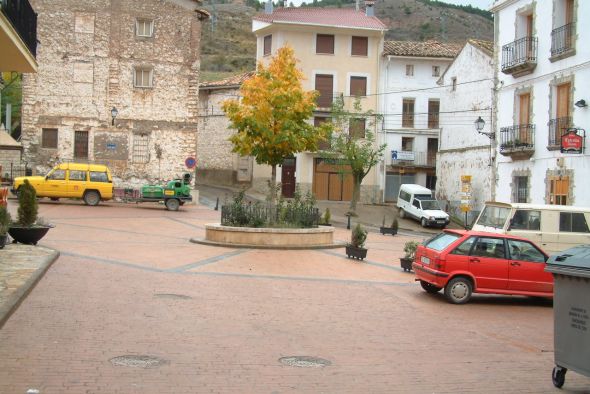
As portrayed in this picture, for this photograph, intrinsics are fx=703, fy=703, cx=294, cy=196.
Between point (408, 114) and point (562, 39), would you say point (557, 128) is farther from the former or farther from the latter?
point (408, 114)

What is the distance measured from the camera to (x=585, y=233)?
61.8ft

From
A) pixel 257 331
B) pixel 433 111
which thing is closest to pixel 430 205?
pixel 433 111

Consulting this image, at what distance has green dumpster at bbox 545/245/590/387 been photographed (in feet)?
23.3

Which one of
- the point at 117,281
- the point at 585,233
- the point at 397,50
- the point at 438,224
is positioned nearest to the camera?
the point at 117,281

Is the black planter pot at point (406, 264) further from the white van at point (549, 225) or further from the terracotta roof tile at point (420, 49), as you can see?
the terracotta roof tile at point (420, 49)

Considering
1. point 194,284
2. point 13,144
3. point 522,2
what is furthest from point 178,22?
point 194,284

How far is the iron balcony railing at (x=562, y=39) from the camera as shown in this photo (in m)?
23.8

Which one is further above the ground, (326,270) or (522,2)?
(522,2)

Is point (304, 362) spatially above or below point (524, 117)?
below

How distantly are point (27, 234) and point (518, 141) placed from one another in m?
18.0

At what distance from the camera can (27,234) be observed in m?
17.2

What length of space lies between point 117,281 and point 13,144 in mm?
13369

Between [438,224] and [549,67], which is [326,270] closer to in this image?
[549,67]

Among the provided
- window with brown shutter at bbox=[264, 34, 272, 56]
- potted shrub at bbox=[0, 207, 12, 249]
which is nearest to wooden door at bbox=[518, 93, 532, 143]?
potted shrub at bbox=[0, 207, 12, 249]
